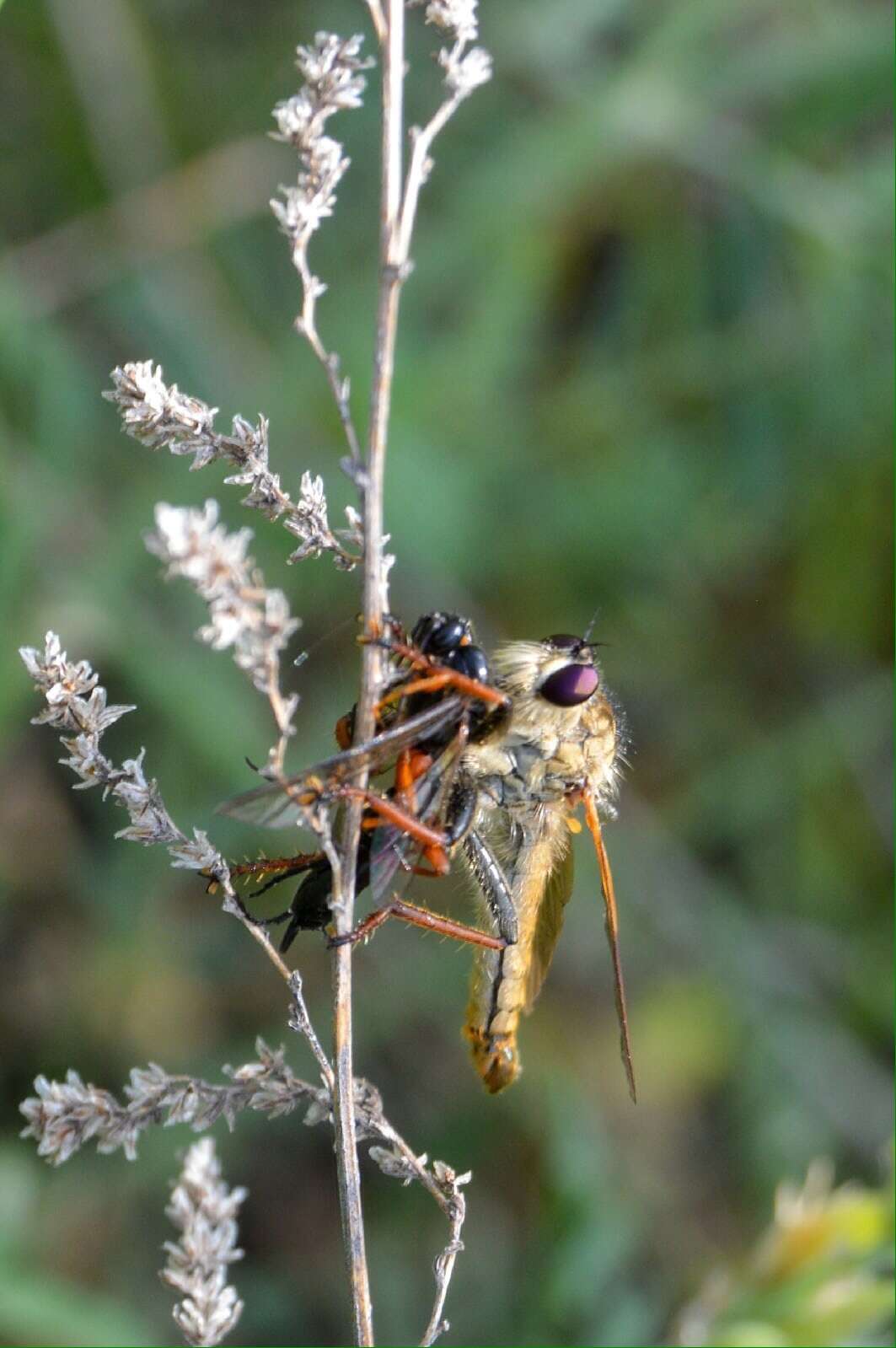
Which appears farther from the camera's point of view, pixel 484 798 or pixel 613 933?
pixel 484 798

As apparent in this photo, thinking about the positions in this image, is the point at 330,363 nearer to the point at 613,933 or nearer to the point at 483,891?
the point at 613,933

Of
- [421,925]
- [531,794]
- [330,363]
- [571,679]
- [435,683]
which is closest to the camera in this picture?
[330,363]

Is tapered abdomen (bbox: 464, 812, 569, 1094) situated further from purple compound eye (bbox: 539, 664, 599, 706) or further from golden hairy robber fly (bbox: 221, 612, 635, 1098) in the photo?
purple compound eye (bbox: 539, 664, 599, 706)

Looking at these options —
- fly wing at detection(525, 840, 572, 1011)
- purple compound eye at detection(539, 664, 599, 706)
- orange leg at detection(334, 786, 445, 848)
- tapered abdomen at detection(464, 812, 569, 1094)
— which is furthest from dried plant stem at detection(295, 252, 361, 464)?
fly wing at detection(525, 840, 572, 1011)

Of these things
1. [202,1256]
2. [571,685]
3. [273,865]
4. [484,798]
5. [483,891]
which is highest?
[571,685]

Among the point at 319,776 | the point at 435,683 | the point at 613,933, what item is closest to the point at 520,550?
the point at 613,933

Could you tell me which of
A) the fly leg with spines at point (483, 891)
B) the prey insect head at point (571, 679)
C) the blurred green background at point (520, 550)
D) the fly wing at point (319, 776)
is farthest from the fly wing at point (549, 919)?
the blurred green background at point (520, 550)
